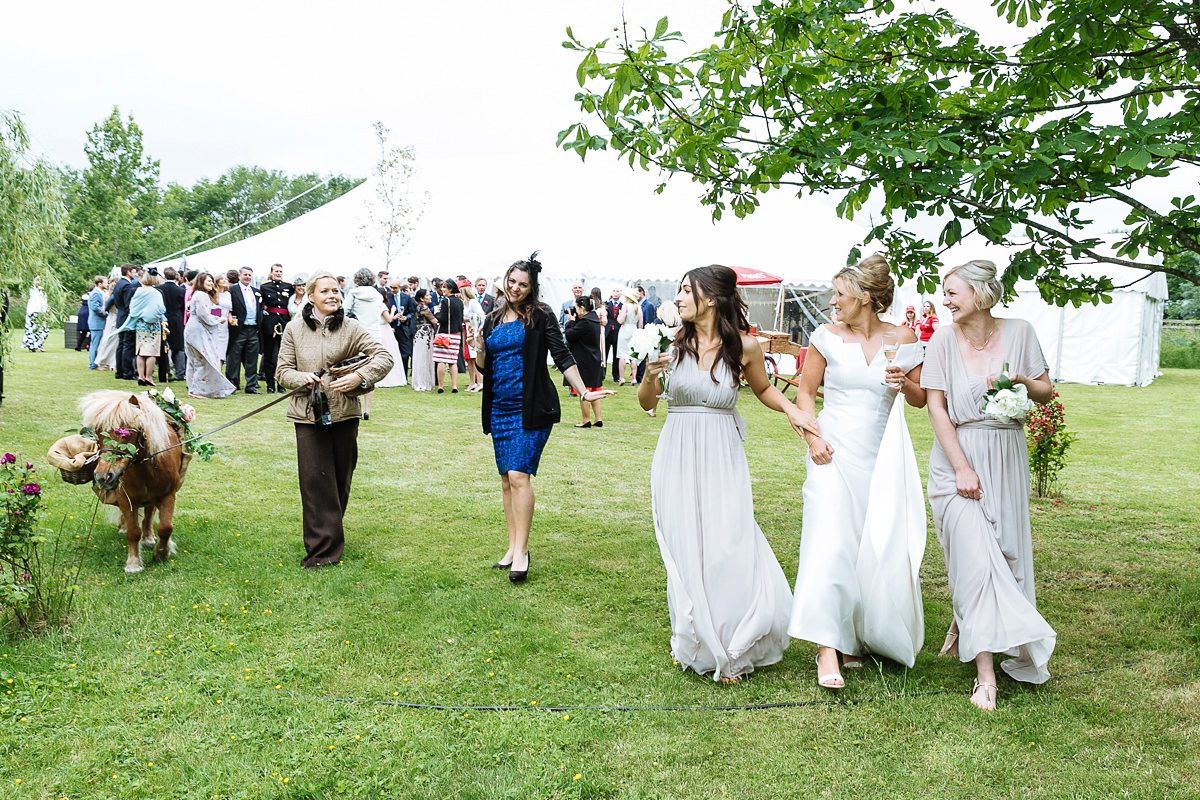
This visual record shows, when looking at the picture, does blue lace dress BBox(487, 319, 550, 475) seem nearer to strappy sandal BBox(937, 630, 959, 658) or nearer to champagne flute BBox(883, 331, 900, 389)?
champagne flute BBox(883, 331, 900, 389)

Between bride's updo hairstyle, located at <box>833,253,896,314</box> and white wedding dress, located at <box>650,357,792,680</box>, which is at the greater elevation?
bride's updo hairstyle, located at <box>833,253,896,314</box>

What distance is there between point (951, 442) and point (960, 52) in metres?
2.51

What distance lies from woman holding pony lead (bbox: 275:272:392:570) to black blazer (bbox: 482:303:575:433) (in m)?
0.80

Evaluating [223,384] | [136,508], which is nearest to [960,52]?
[136,508]

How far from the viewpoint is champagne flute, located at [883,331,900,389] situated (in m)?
4.80

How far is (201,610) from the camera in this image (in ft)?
18.0

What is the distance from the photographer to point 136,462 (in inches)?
233

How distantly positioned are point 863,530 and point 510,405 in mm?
2701

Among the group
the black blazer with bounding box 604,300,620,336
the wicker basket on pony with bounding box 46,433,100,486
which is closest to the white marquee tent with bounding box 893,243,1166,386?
the black blazer with bounding box 604,300,620,336

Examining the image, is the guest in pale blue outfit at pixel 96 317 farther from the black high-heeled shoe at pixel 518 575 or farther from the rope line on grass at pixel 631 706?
the rope line on grass at pixel 631 706

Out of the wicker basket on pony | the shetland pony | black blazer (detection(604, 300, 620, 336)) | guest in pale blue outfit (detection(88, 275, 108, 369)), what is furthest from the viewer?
black blazer (detection(604, 300, 620, 336))

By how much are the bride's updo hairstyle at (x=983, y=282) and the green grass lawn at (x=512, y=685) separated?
197 cm

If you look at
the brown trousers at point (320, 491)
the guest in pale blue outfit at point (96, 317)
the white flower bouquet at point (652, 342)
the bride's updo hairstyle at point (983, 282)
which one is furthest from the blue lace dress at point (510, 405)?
the guest in pale blue outfit at point (96, 317)

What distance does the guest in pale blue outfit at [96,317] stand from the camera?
2056cm
